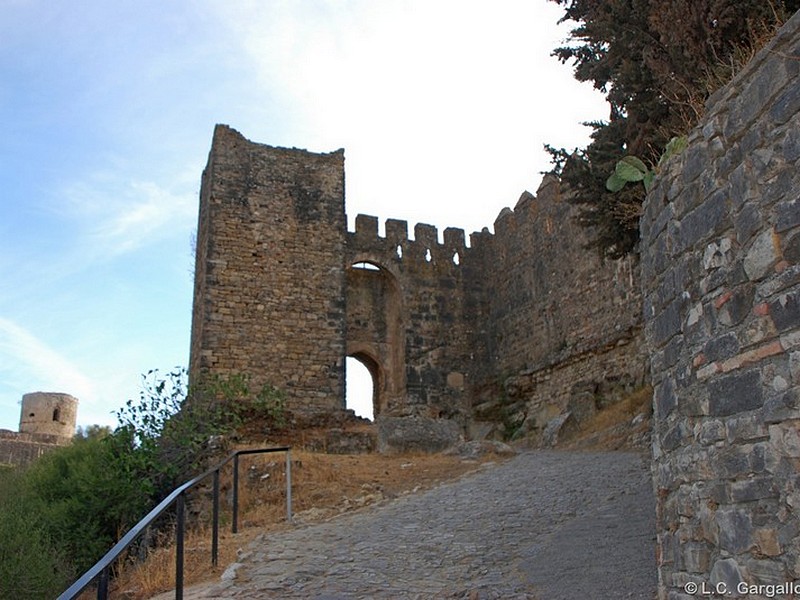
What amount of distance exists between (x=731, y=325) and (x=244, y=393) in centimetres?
1303

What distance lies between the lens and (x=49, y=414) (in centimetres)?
3158

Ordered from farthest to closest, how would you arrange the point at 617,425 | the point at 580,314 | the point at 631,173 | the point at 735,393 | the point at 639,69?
the point at 580,314 → the point at 617,425 → the point at 639,69 → the point at 631,173 → the point at 735,393

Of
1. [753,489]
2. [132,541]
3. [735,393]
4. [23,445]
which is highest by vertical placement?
[23,445]

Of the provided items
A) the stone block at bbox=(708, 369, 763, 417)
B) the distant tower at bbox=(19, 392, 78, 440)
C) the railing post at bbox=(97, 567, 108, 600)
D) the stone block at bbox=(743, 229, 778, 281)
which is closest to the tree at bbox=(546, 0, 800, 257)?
the stone block at bbox=(743, 229, 778, 281)

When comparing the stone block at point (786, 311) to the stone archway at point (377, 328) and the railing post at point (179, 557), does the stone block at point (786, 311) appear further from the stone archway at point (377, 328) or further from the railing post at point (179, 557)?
the stone archway at point (377, 328)

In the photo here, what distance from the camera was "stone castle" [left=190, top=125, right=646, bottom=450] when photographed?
1805 centimetres

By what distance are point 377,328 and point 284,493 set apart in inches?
430

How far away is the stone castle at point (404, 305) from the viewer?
711 inches

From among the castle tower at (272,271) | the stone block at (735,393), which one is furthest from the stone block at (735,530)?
the castle tower at (272,271)

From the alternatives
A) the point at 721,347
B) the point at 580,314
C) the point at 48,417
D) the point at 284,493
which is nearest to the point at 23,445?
the point at 48,417

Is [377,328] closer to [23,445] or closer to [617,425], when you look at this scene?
[617,425]

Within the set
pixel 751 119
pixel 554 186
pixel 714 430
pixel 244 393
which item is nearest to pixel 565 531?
pixel 714 430

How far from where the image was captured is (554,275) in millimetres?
20516

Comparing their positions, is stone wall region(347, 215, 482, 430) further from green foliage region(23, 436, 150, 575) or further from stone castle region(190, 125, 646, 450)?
green foliage region(23, 436, 150, 575)
